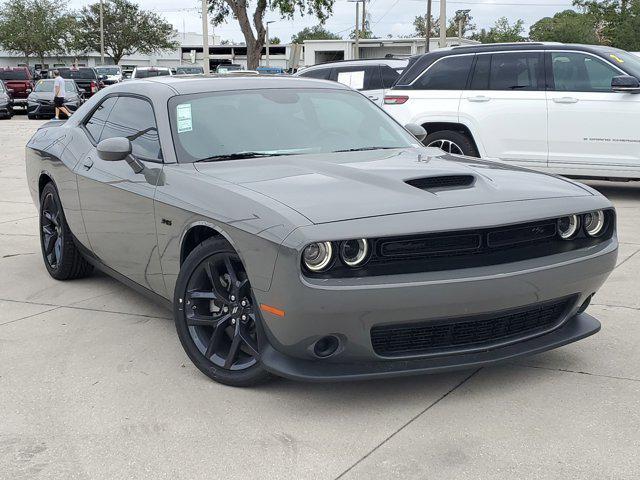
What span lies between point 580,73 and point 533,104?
0.60 meters

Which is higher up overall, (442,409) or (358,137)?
(358,137)

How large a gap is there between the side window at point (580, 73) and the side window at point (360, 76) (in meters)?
4.43

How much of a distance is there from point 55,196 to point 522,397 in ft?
11.9

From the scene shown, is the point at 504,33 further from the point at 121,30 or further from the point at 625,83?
the point at 625,83

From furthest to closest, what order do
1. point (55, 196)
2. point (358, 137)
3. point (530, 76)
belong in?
point (530, 76) < point (55, 196) < point (358, 137)

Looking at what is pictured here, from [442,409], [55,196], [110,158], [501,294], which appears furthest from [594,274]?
[55,196]

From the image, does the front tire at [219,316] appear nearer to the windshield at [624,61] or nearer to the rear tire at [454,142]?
the rear tire at [454,142]

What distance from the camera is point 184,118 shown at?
181 inches

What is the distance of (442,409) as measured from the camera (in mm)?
3607

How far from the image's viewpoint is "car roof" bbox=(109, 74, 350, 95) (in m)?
4.86

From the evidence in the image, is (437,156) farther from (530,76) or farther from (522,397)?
(530,76)

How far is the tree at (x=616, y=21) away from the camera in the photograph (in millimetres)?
55531

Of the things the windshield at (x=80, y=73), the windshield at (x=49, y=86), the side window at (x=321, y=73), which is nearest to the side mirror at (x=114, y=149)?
the side window at (x=321, y=73)

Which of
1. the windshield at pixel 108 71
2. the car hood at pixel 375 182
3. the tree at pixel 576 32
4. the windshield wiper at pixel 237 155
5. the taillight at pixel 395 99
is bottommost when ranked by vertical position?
the car hood at pixel 375 182
